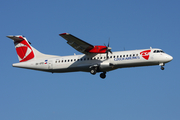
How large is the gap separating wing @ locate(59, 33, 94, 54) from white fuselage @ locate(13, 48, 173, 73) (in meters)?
1.02

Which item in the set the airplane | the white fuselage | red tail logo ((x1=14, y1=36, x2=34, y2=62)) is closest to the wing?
the airplane

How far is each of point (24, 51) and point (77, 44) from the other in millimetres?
7579

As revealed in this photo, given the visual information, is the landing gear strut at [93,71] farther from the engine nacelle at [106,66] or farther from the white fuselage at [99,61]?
the engine nacelle at [106,66]

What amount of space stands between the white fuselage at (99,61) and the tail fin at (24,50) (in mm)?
719

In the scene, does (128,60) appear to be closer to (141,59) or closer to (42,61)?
(141,59)

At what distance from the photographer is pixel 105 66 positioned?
26500 mm

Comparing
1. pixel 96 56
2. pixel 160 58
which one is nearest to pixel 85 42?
pixel 96 56

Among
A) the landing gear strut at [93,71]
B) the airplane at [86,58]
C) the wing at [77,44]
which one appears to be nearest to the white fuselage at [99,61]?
the airplane at [86,58]

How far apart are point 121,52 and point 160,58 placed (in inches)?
159

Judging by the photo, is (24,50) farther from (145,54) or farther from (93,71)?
(145,54)

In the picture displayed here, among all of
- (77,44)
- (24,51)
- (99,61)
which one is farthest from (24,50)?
(99,61)

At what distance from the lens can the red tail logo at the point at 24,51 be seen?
1188 inches

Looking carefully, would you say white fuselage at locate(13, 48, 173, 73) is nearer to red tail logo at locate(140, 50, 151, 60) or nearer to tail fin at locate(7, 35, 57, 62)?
red tail logo at locate(140, 50, 151, 60)

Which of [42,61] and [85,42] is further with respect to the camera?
[42,61]
